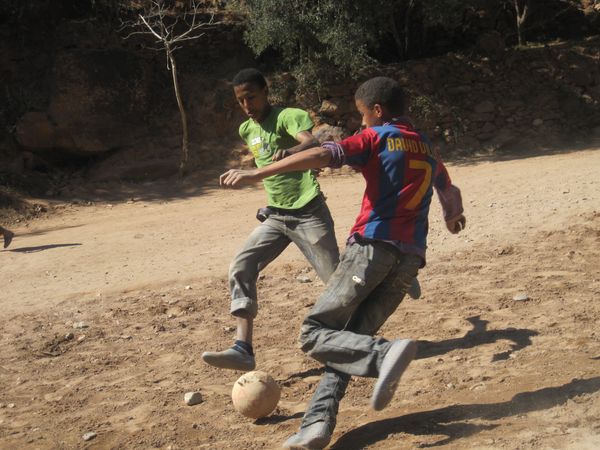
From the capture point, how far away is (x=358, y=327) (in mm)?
3836

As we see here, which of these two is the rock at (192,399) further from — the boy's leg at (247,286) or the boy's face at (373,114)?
the boy's face at (373,114)

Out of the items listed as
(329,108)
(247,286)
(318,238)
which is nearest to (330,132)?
(329,108)

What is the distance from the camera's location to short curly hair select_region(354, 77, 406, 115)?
3.77 m

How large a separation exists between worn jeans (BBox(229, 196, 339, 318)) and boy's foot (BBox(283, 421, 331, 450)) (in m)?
1.17

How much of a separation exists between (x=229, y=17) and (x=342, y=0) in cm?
348

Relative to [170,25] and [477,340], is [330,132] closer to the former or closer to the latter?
[170,25]

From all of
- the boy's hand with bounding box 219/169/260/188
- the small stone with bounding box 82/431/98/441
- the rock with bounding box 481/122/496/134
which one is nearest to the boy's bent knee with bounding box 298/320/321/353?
the boy's hand with bounding box 219/169/260/188

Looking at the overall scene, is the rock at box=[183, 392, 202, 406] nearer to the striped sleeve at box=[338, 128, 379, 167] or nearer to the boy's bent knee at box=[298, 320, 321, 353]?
the boy's bent knee at box=[298, 320, 321, 353]

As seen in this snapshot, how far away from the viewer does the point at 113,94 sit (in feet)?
49.2

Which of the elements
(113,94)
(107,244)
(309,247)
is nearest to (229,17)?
(113,94)

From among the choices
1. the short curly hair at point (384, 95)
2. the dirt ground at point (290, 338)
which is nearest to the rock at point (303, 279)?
the dirt ground at point (290, 338)

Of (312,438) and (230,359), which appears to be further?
(230,359)

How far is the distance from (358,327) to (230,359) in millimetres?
922

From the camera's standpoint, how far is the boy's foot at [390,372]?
3418 millimetres
